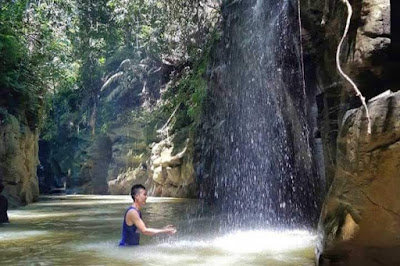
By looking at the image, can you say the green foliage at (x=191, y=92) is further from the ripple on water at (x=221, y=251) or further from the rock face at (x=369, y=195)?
the rock face at (x=369, y=195)

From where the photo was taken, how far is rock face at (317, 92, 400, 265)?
4340 millimetres

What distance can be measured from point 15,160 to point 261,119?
10276 mm

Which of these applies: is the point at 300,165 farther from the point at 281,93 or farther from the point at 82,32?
the point at 82,32

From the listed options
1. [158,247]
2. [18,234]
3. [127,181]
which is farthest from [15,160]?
[127,181]

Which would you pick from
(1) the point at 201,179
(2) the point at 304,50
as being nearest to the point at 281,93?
(2) the point at 304,50

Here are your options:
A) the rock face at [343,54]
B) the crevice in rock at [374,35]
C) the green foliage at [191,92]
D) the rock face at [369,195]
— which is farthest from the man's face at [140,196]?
the green foliage at [191,92]

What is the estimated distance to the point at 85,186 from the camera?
114 feet

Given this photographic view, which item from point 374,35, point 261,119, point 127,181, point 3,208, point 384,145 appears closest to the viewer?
point 384,145

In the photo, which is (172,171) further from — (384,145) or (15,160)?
(384,145)

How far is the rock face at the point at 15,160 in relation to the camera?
669 inches

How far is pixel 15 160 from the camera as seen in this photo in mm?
17750

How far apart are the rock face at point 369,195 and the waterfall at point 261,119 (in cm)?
629

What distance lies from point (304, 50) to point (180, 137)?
598 inches

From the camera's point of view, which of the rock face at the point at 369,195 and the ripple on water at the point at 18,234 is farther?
the ripple on water at the point at 18,234
